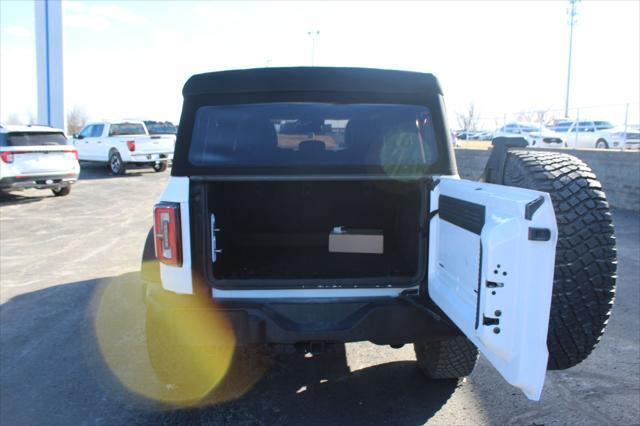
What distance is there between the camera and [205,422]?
3.06 meters

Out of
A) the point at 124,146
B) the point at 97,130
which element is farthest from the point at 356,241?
the point at 97,130

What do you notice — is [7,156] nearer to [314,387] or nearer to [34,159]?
[34,159]

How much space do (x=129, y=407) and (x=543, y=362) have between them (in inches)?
99.5

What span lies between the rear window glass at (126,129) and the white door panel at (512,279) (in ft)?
62.7

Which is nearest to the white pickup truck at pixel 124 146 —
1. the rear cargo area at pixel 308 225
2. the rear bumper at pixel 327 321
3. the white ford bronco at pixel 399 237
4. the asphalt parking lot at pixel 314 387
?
the asphalt parking lot at pixel 314 387

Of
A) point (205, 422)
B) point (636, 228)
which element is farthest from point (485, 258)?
point (636, 228)

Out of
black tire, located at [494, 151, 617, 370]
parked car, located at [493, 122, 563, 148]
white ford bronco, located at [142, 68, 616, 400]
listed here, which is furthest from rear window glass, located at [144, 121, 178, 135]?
black tire, located at [494, 151, 617, 370]

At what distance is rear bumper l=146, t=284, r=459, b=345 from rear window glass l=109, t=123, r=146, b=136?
18268 mm

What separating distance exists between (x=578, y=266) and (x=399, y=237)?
1.64 metres

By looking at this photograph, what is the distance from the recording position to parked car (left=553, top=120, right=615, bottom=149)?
18.9 m

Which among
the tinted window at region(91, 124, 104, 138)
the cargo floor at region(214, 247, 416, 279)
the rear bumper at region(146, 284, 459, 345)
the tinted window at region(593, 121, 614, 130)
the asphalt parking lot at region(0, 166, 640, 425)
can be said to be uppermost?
the tinted window at region(593, 121, 614, 130)

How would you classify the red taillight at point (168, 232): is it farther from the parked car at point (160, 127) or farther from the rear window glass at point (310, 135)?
the parked car at point (160, 127)

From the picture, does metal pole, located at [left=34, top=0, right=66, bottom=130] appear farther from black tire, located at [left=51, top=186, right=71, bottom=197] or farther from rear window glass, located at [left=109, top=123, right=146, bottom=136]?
black tire, located at [left=51, top=186, right=71, bottom=197]

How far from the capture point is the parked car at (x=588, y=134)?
743 inches
